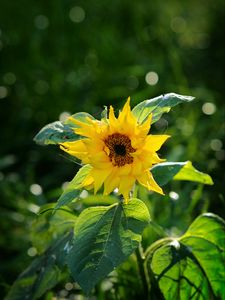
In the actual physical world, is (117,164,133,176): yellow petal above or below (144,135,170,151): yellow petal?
below

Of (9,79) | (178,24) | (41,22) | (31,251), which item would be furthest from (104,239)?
(178,24)

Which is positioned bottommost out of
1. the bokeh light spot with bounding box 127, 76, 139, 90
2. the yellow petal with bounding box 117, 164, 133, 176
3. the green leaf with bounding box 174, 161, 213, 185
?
the green leaf with bounding box 174, 161, 213, 185

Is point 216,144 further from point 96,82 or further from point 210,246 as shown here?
point 210,246

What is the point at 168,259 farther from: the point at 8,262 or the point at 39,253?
the point at 8,262

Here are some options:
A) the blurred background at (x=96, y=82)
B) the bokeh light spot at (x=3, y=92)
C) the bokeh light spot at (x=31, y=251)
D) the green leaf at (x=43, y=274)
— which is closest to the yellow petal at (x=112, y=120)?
the green leaf at (x=43, y=274)

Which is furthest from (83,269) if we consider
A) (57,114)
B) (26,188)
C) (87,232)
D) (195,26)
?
(195,26)

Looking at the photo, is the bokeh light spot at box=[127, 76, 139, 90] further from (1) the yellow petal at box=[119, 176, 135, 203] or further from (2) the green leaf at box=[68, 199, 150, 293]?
(1) the yellow petal at box=[119, 176, 135, 203]

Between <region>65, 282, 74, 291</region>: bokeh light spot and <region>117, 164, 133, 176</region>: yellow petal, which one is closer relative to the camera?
<region>117, 164, 133, 176</region>: yellow petal

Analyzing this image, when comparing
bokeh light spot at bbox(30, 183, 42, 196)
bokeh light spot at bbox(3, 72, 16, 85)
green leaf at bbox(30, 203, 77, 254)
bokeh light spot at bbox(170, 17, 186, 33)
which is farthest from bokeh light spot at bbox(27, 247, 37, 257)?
bokeh light spot at bbox(170, 17, 186, 33)
